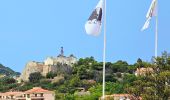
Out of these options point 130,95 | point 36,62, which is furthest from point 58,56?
point 130,95

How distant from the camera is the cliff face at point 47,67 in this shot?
134125mm

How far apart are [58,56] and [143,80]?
107943 mm

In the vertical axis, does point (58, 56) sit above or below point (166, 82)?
above

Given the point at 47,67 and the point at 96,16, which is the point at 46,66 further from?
the point at 96,16

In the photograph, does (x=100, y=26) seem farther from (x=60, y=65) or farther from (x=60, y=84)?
(x=60, y=65)

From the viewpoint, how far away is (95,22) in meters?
34.2

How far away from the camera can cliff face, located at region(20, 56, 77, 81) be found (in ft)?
440

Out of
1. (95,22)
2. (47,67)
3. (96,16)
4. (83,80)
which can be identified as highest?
(47,67)

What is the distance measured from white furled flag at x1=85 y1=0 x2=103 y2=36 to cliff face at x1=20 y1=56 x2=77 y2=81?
97082 millimetres

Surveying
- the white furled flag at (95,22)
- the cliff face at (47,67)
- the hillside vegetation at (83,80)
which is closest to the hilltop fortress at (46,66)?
the cliff face at (47,67)

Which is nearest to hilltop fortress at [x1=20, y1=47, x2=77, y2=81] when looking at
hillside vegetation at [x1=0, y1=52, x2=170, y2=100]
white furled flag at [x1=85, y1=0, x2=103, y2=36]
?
hillside vegetation at [x1=0, y1=52, x2=170, y2=100]

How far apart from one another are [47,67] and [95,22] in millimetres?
101023

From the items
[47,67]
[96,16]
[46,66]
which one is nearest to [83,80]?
[47,67]

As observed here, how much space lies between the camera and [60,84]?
12169 cm
